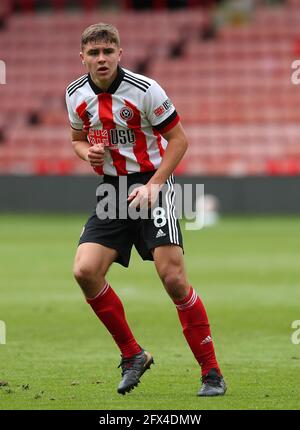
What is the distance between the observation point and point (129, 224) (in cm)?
691

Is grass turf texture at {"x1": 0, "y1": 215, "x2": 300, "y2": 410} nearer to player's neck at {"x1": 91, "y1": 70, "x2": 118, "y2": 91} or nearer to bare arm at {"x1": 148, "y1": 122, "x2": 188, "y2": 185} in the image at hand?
bare arm at {"x1": 148, "y1": 122, "x2": 188, "y2": 185}

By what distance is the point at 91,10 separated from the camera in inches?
1294

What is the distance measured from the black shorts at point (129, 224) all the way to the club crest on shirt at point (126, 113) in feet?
1.24

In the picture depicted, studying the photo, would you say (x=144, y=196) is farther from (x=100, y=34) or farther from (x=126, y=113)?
(x=100, y=34)

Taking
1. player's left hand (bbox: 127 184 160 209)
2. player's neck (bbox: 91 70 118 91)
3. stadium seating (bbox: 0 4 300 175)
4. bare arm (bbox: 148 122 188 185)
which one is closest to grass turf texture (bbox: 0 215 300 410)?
player's left hand (bbox: 127 184 160 209)

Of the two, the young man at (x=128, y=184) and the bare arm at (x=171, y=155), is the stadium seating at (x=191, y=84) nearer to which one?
the young man at (x=128, y=184)

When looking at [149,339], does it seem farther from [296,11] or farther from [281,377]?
[296,11]

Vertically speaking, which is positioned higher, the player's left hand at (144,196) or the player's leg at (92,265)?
the player's left hand at (144,196)

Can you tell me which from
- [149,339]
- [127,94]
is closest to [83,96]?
[127,94]

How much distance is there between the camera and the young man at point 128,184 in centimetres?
668

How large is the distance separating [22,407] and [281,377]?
6.20ft

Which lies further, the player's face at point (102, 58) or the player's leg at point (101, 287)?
the player's leg at point (101, 287)

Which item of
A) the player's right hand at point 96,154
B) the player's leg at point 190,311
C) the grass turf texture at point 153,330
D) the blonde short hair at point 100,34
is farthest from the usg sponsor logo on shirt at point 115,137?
the grass turf texture at point 153,330

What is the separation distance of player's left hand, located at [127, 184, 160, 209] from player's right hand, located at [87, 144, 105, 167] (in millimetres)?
281
